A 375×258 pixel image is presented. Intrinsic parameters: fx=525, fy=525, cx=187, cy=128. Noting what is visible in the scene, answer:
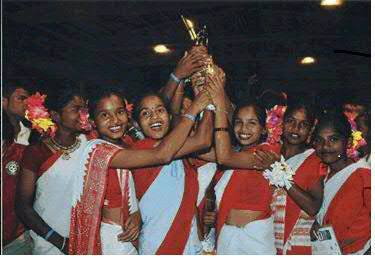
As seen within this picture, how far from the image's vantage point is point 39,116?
457 cm

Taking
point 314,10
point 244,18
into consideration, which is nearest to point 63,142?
point 244,18

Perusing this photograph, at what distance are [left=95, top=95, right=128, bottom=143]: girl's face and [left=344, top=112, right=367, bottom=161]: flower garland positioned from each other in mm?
1929

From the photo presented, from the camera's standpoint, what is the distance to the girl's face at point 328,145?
451 cm

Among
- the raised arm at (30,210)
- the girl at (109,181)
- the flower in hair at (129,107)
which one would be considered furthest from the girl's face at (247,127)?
the raised arm at (30,210)

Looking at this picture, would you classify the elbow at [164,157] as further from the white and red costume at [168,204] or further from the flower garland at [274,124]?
the flower garland at [274,124]

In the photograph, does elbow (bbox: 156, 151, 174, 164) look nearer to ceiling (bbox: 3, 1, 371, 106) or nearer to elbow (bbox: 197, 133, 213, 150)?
elbow (bbox: 197, 133, 213, 150)

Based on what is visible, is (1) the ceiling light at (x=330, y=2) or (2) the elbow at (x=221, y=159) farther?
(1) the ceiling light at (x=330, y=2)

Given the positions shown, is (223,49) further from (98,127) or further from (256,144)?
(98,127)

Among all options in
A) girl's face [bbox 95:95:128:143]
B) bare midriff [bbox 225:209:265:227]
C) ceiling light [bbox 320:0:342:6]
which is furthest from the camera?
ceiling light [bbox 320:0:342:6]

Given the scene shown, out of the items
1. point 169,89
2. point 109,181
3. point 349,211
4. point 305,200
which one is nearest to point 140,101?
point 169,89

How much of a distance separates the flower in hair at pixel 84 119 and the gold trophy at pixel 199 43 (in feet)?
3.08

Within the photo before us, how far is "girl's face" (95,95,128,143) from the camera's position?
4.49 metres

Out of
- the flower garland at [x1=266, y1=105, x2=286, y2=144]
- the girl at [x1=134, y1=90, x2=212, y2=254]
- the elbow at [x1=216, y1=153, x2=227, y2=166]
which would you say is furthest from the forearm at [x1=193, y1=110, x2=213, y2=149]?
the flower garland at [x1=266, y1=105, x2=286, y2=144]

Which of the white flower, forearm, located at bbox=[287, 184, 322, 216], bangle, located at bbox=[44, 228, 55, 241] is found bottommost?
bangle, located at bbox=[44, 228, 55, 241]
